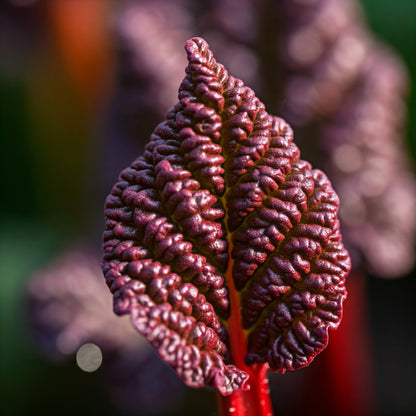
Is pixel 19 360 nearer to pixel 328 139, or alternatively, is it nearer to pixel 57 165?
pixel 57 165

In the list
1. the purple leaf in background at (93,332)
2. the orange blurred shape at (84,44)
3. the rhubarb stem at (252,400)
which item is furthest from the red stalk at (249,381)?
the orange blurred shape at (84,44)

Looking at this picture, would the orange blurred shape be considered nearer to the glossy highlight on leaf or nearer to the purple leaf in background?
the purple leaf in background

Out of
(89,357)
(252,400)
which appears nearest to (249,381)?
(252,400)

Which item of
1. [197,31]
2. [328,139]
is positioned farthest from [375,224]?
[197,31]

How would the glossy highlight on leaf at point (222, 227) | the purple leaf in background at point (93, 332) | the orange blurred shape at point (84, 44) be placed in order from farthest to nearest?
1. the orange blurred shape at point (84, 44)
2. the purple leaf in background at point (93, 332)
3. the glossy highlight on leaf at point (222, 227)

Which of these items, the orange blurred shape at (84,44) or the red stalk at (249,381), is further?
the orange blurred shape at (84,44)

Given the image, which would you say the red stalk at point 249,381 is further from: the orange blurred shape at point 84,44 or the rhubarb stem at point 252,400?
the orange blurred shape at point 84,44

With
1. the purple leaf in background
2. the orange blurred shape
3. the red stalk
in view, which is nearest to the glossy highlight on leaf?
the red stalk
